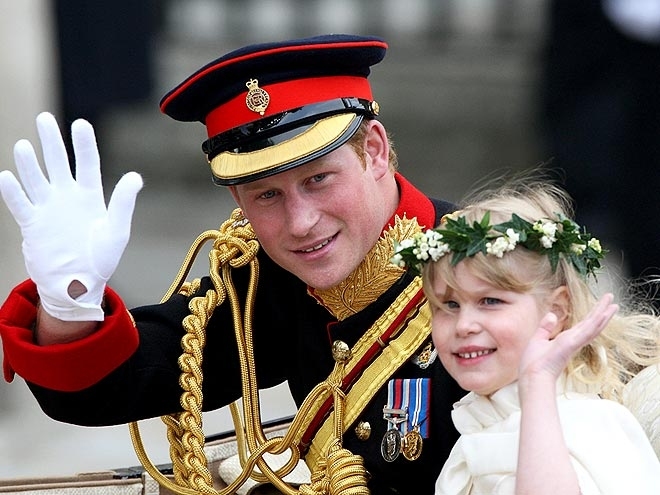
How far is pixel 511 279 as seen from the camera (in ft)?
6.50

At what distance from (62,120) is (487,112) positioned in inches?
163

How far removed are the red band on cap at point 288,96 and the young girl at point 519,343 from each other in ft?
1.33

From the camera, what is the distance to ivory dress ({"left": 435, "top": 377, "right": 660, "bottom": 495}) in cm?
190

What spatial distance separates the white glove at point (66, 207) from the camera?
2.15 metres

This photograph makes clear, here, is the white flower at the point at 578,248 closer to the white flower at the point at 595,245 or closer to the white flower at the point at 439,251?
the white flower at the point at 595,245

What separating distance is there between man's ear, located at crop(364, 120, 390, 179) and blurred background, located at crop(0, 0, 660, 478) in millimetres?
855

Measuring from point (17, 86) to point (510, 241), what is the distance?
4175 millimetres

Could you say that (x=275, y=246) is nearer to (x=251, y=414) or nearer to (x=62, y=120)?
(x=251, y=414)

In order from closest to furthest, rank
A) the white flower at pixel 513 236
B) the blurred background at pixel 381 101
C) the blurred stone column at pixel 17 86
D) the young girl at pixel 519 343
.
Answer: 1. the young girl at pixel 519 343
2. the white flower at pixel 513 236
3. the blurred stone column at pixel 17 86
4. the blurred background at pixel 381 101

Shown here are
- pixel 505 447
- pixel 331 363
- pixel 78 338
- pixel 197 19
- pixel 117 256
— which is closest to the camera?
pixel 505 447

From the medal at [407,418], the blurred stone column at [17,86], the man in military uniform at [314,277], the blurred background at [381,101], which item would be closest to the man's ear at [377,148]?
the man in military uniform at [314,277]

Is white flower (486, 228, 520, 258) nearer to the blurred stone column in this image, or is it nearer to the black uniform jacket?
the black uniform jacket

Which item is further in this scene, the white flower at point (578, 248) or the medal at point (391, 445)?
the medal at point (391, 445)

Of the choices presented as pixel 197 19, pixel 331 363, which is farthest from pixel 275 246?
pixel 197 19
